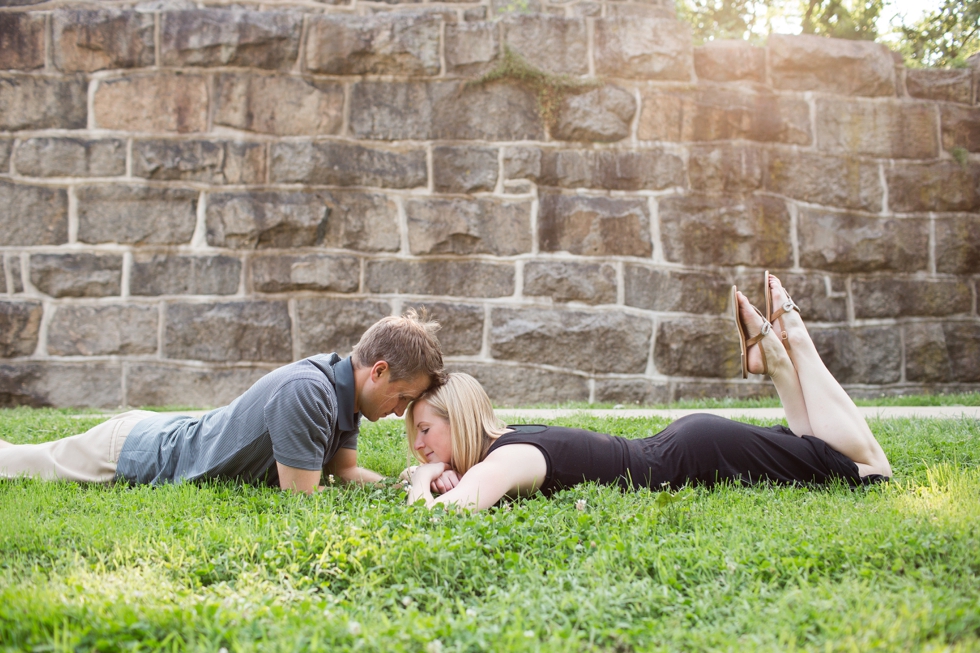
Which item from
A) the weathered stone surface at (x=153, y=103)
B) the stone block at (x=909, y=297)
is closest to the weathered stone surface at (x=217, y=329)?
the weathered stone surface at (x=153, y=103)

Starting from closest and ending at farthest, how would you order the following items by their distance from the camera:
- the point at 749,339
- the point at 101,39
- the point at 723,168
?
the point at 749,339, the point at 101,39, the point at 723,168

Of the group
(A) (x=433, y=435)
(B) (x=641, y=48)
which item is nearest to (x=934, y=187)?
(B) (x=641, y=48)

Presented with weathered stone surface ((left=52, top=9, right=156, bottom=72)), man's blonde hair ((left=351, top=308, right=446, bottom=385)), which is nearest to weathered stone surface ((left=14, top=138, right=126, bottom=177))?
weathered stone surface ((left=52, top=9, right=156, bottom=72))

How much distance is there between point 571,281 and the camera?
6.55 m

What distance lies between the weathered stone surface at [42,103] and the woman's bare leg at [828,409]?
19.3 ft

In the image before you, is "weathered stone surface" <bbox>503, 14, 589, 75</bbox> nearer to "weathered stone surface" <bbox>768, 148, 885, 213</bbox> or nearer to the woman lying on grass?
"weathered stone surface" <bbox>768, 148, 885, 213</bbox>

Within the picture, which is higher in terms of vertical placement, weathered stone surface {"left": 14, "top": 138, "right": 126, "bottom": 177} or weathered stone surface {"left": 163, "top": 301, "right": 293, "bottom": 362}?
weathered stone surface {"left": 14, "top": 138, "right": 126, "bottom": 177}

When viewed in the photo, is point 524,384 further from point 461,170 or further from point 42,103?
point 42,103

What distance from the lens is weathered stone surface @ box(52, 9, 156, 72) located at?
6383 millimetres

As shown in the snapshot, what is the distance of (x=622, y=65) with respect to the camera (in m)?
6.74

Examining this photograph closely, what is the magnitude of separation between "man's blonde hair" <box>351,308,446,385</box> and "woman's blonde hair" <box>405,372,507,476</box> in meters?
0.09

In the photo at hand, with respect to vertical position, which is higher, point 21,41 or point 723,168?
point 21,41

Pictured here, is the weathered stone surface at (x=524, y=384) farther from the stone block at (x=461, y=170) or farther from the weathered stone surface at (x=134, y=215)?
the weathered stone surface at (x=134, y=215)

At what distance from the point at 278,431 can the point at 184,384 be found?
356 cm
